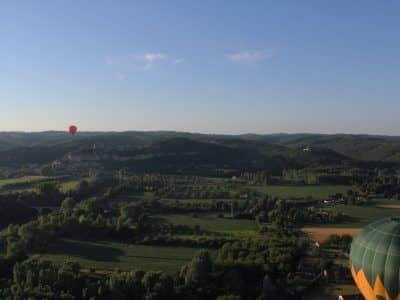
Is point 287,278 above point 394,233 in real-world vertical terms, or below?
below

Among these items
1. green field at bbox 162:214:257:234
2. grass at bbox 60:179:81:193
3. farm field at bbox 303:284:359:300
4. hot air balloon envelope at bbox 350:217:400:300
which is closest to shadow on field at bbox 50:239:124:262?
green field at bbox 162:214:257:234

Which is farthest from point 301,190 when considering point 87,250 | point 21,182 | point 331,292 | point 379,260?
point 379,260

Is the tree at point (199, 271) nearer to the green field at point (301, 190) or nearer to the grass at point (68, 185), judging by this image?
the green field at point (301, 190)

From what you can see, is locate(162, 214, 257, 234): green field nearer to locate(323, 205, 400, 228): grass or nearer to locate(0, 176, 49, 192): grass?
locate(323, 205, 400, 228): grass

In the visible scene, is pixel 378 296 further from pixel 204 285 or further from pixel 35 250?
pixel 35 250

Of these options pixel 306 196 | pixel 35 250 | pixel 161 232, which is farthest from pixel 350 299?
pixel 306 196

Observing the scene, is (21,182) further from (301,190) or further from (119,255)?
(301,190)

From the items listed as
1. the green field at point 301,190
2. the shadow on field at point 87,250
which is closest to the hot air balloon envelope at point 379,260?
the shadow on field at point 87,250
